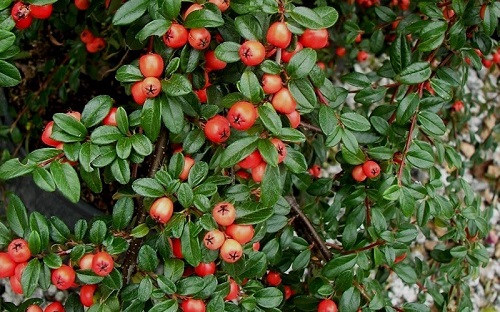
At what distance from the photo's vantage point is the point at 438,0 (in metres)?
1.39

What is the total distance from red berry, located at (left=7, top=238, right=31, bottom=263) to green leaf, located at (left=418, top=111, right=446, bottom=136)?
2.69 feet

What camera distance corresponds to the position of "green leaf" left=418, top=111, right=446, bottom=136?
1.31 m

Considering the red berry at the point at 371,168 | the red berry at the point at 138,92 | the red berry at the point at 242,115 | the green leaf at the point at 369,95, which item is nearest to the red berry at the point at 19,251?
the red berry at the point at 138,92

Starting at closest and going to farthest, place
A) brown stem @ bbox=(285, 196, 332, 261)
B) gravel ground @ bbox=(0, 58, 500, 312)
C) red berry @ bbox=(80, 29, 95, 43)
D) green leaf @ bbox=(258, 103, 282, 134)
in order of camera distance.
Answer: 1. green leaf @ bbox=(258, 103, 282, 134)
2. brown stem @ bbox=(285, 196, 332, 261)
3. red berry @ bbox=(80, 29, 95, 43)
4. gravel ground @ bbox=(0, 58, 500, 312)

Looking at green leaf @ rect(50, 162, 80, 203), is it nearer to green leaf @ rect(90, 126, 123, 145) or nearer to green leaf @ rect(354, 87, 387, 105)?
green leaf @ rect(90, 126, 123, 145)

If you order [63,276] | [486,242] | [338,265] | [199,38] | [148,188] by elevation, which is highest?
[199,38]

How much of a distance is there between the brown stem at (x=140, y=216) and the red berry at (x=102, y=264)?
0.34ft

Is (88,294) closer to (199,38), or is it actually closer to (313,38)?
(199,38)

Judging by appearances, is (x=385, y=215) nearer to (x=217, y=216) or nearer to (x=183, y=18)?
(x=217, y=216)

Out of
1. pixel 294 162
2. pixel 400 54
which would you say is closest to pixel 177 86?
pixel 294 162

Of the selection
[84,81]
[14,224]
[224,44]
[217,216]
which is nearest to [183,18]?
[224,44]

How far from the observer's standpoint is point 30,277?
1039 millimetres

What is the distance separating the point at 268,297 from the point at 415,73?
56 centimetres

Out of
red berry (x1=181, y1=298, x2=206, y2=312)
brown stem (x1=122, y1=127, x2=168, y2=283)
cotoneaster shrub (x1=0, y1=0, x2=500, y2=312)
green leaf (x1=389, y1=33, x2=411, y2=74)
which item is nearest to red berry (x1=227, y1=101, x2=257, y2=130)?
cotoneaster shrub (x1=0, y1=0, x2=500, y2=312)
